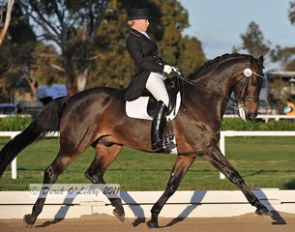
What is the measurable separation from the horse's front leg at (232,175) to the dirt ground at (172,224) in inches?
12.9

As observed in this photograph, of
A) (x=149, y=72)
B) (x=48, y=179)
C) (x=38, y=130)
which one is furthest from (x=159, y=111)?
(x=38, y=130)

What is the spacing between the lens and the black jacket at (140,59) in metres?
8.02

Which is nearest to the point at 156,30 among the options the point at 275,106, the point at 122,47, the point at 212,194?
the point at 122,47

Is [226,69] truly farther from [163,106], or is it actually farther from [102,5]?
[102,5]

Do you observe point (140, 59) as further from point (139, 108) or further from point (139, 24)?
point (139, 108)

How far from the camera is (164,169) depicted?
1553 cm

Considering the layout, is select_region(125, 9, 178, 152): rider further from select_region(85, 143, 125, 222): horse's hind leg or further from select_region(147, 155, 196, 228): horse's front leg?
select_region(85, 143, 125, 222): horse's hind leg

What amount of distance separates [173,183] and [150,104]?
3.08ft

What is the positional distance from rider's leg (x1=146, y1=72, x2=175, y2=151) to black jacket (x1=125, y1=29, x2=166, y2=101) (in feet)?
0.31

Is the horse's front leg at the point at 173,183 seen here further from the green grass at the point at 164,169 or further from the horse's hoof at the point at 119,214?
the green grass at the point at 164,169

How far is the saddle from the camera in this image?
8000mm

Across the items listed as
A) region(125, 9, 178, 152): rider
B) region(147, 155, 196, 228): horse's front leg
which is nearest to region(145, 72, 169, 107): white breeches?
region(125, 9, 178, 152): rider

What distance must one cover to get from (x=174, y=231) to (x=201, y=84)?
1706mm

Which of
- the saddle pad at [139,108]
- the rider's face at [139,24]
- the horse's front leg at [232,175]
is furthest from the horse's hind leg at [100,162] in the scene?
the rider's face at [139,24]
